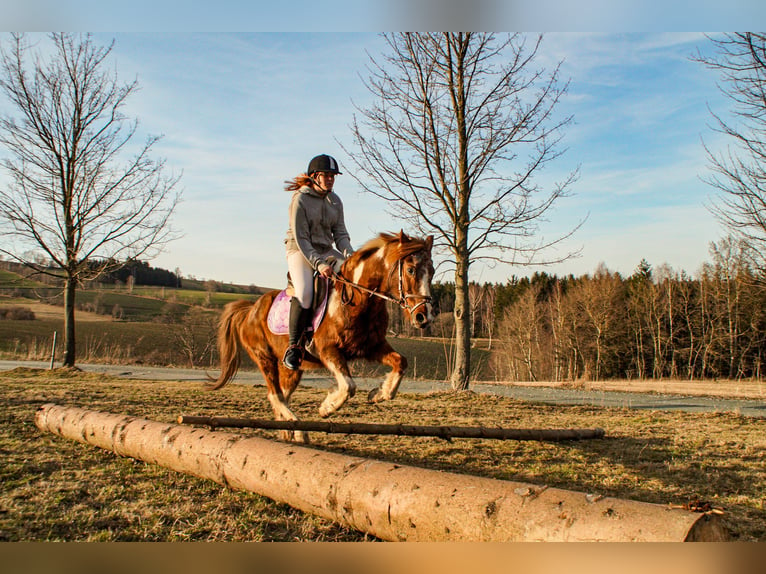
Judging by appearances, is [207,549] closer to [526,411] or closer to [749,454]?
[749,454]

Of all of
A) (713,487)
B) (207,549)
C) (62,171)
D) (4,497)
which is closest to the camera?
(207,549)

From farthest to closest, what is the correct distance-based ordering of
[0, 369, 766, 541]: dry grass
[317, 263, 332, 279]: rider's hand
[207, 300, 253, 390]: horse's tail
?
[207, 300, 253, 390]: horse's tail, [317, 263, 332, 279]: rider's hand, [0, 369, 766, 541]: dry grass

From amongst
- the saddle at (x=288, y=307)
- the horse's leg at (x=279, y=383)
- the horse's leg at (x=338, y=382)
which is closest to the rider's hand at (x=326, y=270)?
the saddle at (x=288, y=307)

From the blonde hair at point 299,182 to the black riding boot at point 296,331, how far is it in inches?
50.3

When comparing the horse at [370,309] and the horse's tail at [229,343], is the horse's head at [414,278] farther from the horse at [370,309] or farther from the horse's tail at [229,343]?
the horse's tail at [229,343]

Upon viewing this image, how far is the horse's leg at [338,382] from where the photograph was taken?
505 centimetres

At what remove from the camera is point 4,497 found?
376cm

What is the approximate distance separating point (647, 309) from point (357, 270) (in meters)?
50.8

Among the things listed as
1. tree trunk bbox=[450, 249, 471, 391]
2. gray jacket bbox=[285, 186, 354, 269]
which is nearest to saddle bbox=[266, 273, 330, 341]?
gray jacket bbox=[285, 186, 354, 269]

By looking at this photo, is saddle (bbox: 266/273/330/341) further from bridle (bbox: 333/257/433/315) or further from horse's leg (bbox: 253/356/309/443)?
horse's leg (bbox: 253/356/309/443)

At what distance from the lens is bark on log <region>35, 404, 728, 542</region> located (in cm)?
232

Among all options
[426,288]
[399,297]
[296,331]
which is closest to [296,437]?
[296,331]

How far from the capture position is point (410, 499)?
2.96 metres

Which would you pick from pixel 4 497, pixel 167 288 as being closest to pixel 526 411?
pixel 4 497
